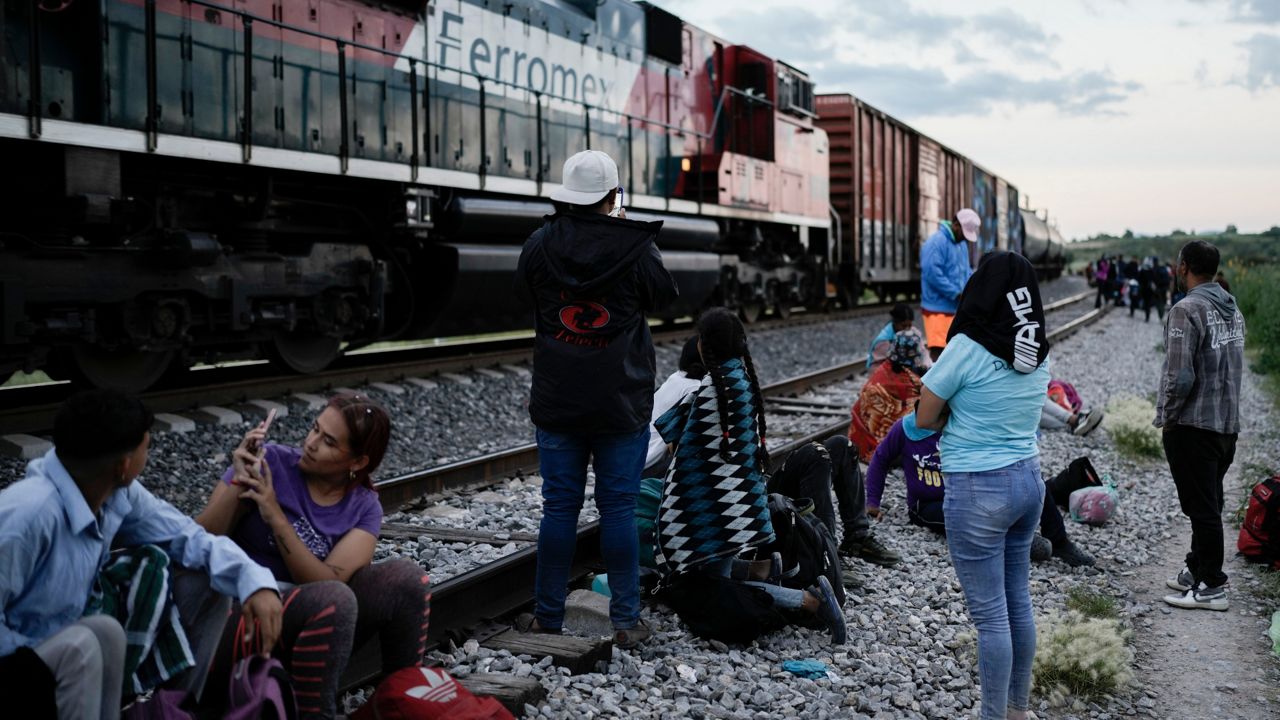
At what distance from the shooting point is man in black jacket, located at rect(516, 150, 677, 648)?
12.7 ft

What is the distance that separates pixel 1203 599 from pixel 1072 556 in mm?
660

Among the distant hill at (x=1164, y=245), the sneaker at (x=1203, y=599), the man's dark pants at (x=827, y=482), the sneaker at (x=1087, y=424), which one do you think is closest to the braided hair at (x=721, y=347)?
the man's dark pants at (x=827, y=482)

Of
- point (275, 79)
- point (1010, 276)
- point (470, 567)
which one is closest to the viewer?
point (1010, 276)

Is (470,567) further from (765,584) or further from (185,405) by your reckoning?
(185,405)

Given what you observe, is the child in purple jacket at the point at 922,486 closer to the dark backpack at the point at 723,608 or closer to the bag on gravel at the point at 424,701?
the dark backpack at the point at 723,608

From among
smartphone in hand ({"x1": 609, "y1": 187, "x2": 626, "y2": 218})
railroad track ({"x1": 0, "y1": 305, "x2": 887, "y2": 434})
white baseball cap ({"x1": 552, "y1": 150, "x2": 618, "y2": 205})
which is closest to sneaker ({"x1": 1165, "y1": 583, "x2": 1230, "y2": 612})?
smartphone in hand ({"x1": 609, "y1": 187, "x2": 626, "y2": 218})

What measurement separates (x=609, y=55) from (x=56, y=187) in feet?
24.8

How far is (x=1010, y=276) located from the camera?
338cm

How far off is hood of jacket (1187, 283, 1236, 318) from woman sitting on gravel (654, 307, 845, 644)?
2110mm

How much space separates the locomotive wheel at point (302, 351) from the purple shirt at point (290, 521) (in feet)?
20.9

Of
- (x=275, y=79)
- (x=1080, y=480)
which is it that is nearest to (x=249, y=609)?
(x=1080, y=480)

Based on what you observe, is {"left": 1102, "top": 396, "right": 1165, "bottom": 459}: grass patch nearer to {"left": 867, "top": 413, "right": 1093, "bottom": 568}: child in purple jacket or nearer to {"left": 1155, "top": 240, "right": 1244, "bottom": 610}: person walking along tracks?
{"left": 867, "top": 413, "right": 1093, "bottom": 568}: child in purple jacket

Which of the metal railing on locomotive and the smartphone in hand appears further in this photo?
the metal railing on locomotive

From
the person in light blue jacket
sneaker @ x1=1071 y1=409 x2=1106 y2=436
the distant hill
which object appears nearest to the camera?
the person in light blue jacket
